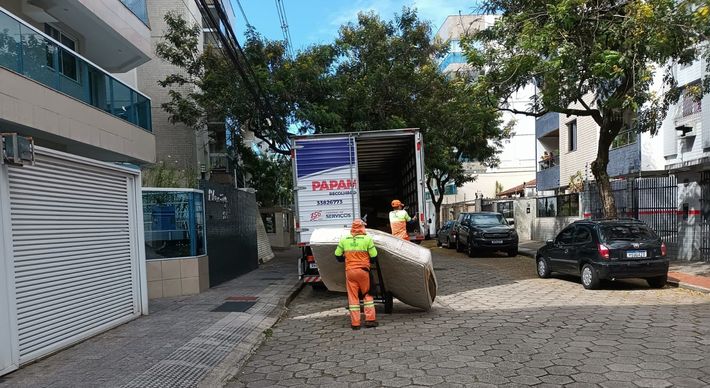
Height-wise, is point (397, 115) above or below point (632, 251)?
above

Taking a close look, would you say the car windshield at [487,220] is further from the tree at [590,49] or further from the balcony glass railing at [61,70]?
the balcony glass railing at [61,70]

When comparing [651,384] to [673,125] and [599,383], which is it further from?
[673,125]

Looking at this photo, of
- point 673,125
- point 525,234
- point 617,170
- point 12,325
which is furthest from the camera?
point 525,234

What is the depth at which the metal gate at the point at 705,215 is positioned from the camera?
44.3 ft

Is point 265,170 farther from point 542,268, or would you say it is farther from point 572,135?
point 572,135

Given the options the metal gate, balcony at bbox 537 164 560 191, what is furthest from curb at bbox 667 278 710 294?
balcony at bbox 537 164 560 191

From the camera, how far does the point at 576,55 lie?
11383 mm

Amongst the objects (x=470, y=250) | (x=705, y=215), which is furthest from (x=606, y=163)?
(x=470, y=250)

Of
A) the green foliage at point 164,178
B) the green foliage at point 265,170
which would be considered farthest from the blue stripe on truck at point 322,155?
the green foliage at point 265,170

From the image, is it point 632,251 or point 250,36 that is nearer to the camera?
point 632,251

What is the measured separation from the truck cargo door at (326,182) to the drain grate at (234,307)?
6.56ft

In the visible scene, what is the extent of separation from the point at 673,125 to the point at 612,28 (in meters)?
8.64

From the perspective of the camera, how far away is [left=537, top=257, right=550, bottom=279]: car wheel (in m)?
12.8

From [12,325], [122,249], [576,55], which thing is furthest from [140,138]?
[576,55]
